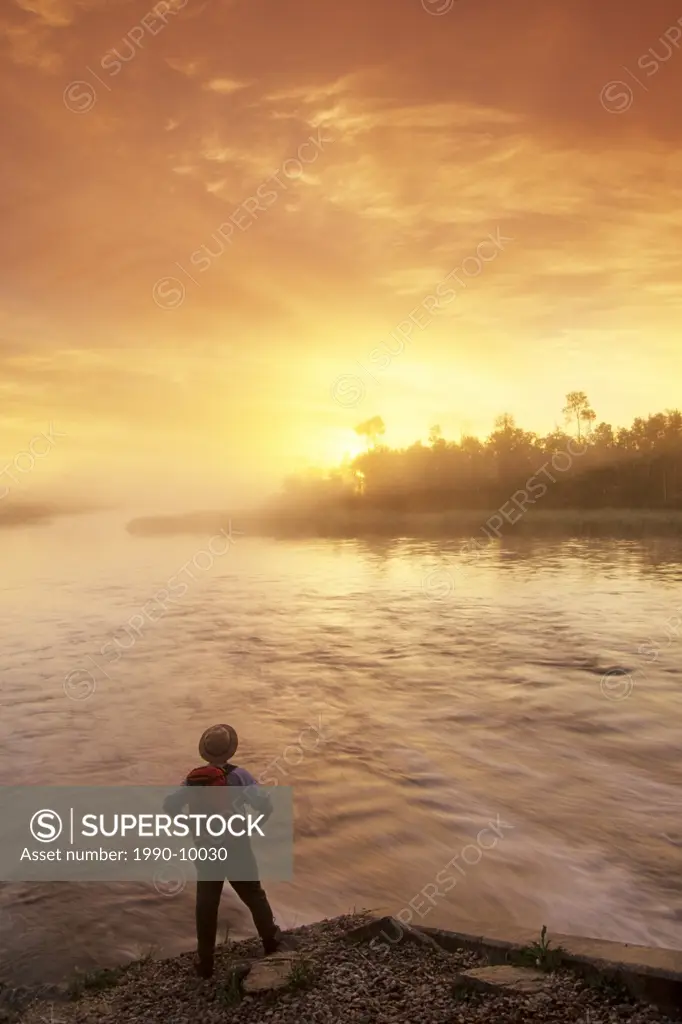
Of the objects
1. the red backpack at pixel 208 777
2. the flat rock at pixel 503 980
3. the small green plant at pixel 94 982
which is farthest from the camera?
the small green plant at pixel 94 982

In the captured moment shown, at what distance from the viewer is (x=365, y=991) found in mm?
6738

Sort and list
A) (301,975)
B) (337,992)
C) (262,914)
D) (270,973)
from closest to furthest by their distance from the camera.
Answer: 1. (337,992)
2. (301,975)
3. (270,973)
4. (262,914)

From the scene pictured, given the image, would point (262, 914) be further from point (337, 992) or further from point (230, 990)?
point (337, 992)

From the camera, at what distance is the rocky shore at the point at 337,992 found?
615 centimetres

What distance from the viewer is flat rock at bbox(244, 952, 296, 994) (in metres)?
6.88

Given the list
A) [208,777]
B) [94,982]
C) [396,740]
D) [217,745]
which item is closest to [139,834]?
[94,982]

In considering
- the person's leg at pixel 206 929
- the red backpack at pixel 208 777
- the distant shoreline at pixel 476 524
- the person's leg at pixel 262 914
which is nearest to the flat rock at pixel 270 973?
the person's leg at pixel 262 914

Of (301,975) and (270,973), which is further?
(270,973)

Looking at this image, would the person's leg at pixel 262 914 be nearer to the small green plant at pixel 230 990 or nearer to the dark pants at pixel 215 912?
the dark pants at pixel 215 912

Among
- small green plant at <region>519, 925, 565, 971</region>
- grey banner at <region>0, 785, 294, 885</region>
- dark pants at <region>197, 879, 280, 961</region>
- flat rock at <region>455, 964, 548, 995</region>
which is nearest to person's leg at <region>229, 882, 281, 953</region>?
dark pants at <region>197, 879, 280, 961</region>

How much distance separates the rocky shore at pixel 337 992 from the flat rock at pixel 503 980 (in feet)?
0.03

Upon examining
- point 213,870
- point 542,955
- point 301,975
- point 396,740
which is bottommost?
point 396,740

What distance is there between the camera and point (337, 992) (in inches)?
266

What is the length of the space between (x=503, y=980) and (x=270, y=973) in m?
2.05
